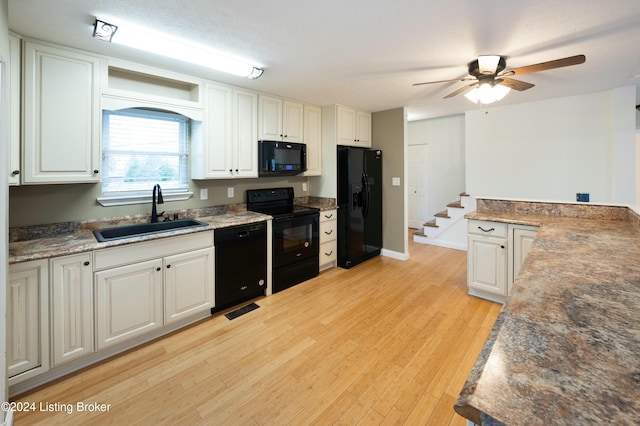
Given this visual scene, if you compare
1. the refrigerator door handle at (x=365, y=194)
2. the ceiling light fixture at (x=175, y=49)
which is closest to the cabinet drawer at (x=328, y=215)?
the refrigerator door handle at (x=365, y=194)

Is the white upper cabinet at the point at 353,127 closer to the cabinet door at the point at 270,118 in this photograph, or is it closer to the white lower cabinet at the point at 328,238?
the cabinet door at the point at 270,118

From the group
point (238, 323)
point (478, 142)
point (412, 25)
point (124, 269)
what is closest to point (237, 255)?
point (238, 323)

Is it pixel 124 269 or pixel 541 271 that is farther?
pixel 124 269

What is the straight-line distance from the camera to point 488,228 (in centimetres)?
308

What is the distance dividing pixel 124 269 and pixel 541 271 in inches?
105

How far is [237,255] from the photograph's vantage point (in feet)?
9.73

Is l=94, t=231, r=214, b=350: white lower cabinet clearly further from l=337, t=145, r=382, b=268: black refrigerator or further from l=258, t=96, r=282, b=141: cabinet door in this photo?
l=337, t=145, r=382, b=268: black refrigerator

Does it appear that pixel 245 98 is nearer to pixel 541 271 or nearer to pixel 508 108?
pixel 541 271

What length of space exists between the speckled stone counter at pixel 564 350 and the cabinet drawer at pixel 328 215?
8.71ft

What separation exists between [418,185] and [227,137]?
15.5ft

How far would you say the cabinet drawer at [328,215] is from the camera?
3991 millimetres

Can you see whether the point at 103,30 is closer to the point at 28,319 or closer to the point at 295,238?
the point at 28,319

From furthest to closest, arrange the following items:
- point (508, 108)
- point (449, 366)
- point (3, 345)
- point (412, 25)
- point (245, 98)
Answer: point (508, 108)
point (245, 98)
point (449, 366)
point (412, 25)
point (3, 345)

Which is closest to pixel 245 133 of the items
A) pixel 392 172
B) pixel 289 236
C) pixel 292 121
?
pixel 292 121
